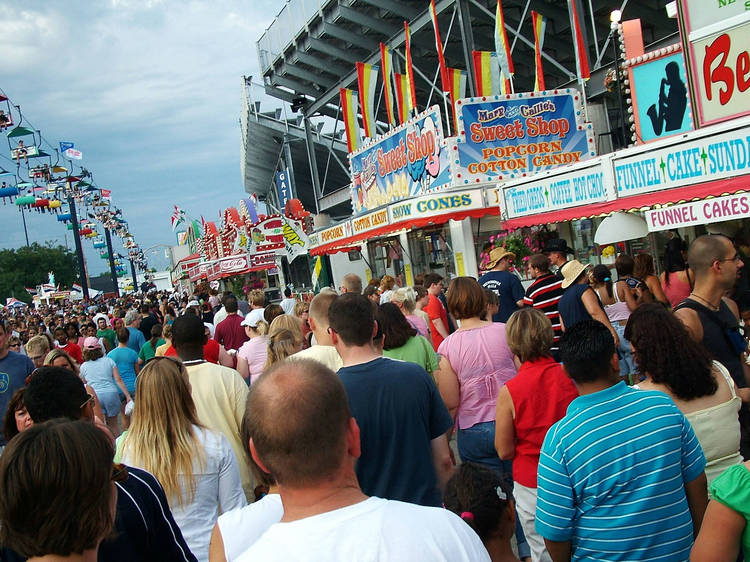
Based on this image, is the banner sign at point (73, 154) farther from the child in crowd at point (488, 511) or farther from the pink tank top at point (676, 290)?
the child in crowd at point (488, 511)

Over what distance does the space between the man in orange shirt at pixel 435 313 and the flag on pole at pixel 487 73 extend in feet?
A: 27.4

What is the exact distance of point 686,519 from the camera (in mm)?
2723

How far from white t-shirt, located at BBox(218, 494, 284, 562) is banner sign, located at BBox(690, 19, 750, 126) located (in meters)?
7.36

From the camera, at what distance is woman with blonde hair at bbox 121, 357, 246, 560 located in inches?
128

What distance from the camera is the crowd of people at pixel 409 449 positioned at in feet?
5.55

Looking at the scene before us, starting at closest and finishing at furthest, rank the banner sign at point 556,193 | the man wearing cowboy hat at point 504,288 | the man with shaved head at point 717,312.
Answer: the man with shaved head at point 717,312, the man wearing cowboy hat at point 504,288, the banner sign at point 556,193

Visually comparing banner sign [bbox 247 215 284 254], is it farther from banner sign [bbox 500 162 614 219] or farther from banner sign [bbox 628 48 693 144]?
banner sign [bbox 628 48 693 144]

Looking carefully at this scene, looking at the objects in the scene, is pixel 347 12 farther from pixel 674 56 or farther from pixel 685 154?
pixel 685 154

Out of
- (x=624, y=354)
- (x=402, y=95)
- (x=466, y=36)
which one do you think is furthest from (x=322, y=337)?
(x=466, y=36)

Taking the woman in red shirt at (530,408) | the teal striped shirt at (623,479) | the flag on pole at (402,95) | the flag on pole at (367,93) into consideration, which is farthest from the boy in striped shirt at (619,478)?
the flag on pole at (367,93)

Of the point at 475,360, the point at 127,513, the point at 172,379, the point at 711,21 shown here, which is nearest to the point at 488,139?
the point at 711,21

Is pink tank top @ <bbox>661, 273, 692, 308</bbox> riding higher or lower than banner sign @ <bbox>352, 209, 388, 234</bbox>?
lower

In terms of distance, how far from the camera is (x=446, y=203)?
13.7 meters

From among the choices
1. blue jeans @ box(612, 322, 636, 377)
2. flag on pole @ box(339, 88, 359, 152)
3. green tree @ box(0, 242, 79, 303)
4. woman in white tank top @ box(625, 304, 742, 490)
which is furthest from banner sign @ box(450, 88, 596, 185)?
green tree @ box(0, 242, 79, 303)
